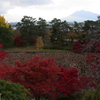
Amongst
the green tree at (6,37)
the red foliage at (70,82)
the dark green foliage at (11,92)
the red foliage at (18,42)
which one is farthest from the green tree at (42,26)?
the dark green foliage at (11,92)

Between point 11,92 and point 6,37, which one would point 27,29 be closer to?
point 6,37

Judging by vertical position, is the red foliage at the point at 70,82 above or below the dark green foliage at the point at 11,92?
below

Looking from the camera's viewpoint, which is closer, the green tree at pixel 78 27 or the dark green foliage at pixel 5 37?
the dark green foliage at pixel 5 37

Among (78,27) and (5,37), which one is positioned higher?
(78,27)

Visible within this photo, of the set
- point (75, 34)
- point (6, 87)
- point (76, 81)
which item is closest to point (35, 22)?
point (75, 34)

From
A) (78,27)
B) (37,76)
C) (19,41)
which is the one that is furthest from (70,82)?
(19,41)

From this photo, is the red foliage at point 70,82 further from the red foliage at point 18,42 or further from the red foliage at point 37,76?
the red foliage at point 18,42

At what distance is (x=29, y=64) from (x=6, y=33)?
2382 centimetres

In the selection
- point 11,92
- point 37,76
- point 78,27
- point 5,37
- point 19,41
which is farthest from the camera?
point 19,41

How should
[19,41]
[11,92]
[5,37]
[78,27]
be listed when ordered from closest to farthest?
[11,92] < [5,37] < [78,27] < [19,41]

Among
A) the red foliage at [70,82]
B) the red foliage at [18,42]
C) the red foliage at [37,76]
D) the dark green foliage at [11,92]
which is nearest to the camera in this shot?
the dark green foliage at [11,92]

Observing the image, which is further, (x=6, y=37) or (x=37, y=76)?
(x=6, y=37)

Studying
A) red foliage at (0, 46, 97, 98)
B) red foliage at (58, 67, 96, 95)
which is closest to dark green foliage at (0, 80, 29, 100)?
red foliage at (0, 46, 97, 98)

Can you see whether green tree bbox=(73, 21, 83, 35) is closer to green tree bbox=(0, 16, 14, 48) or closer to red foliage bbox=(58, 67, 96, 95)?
green tree bbox=(0, 16, 14, 48)
